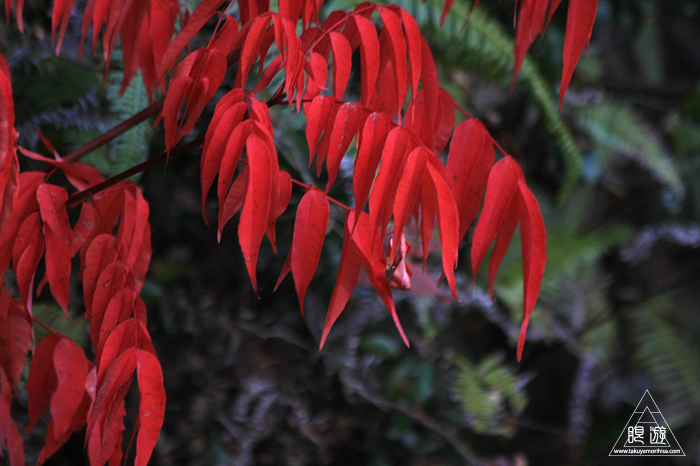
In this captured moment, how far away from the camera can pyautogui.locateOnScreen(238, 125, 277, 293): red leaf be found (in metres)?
0.35

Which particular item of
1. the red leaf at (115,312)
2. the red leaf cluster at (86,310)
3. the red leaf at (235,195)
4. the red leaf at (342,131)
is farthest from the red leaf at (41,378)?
the red leaf at (342,131)

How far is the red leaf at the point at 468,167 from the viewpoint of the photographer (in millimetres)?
413

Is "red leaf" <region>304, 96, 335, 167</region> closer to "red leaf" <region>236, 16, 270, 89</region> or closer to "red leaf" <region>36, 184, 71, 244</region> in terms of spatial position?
"red leaf" <region>236, 16, 270, 89</region>

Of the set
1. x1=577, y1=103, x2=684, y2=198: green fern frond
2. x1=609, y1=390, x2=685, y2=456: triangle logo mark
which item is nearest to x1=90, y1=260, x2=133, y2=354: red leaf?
x1=609, y1=390, x2=685, y2=456: triangle logo mark

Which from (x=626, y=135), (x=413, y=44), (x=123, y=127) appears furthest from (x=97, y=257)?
(x=626, y=135)

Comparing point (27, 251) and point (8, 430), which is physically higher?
point (27, 251)

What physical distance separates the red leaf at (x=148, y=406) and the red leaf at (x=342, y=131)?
8.6 inches

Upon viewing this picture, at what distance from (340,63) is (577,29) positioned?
0.19 meters

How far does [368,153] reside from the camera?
1.22ft

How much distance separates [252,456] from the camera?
1167mm

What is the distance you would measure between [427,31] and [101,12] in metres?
0.87

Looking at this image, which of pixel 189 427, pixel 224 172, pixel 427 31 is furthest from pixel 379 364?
pixel 224 172

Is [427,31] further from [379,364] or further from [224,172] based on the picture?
[224,172]

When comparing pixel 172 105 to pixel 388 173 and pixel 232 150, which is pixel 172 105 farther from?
pixel 388 173
